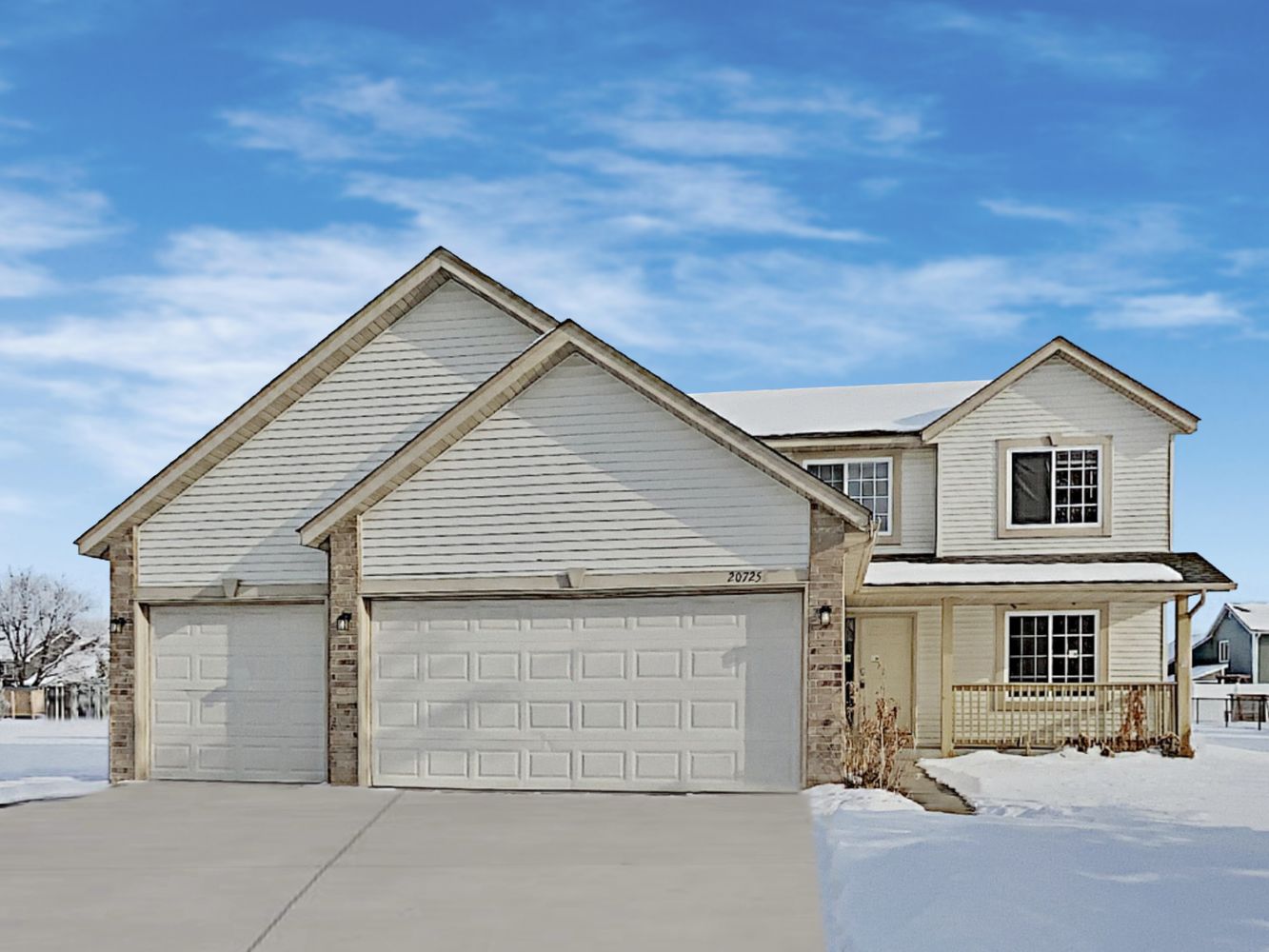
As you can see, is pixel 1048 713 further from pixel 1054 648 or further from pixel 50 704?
pixel 50 704

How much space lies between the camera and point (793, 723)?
48.6ft

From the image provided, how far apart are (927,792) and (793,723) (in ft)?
8.07

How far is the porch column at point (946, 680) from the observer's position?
21281mm

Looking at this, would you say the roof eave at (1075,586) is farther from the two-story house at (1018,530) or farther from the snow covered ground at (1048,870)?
the snow covered ground at (1048,870)

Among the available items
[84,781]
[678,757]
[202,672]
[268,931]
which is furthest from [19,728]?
[268,931]

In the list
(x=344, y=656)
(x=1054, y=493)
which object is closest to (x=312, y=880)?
(x=344, y=656)

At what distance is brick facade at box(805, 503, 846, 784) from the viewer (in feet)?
48.1

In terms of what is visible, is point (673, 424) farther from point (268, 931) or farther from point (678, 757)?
point (268, 931)

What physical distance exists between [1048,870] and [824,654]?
4900 mm

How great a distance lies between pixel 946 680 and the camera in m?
21.3

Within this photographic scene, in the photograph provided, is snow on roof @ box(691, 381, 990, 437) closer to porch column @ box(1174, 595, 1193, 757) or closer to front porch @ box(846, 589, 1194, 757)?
front porch @ box(846, 589, 1194, 757)

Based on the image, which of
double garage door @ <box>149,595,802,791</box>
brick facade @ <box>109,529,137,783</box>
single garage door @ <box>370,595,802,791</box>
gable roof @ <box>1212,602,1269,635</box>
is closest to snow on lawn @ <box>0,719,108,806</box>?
brick facade @ <box>109,529,137,783</box>

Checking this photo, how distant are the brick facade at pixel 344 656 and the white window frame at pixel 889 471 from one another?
1029cm

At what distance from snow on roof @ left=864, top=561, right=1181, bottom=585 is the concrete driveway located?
809 centimetres
